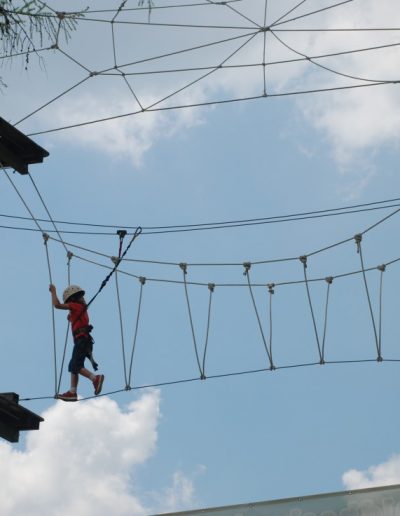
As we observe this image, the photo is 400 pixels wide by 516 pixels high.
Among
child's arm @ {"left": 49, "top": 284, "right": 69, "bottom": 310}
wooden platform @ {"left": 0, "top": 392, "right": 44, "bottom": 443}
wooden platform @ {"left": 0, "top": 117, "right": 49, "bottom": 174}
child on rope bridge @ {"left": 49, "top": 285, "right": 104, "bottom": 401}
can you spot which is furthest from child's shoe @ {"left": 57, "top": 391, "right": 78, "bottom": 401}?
wooden platform @ {"left": 0, "top": 117, "right": 49, "bottom": 174}

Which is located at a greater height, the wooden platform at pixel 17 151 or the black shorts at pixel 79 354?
the wooden platform at pixel 17 151

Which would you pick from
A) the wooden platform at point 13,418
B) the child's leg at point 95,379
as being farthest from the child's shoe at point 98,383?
the wooden platform at point 13,418

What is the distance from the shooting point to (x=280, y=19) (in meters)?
10.2

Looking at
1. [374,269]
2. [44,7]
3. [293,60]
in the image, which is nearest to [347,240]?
[374,269]

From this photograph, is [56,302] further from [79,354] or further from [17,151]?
[17,151]

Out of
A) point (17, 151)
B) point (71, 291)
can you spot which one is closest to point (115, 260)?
point (71, 291)

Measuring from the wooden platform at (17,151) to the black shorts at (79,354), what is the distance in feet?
6.88

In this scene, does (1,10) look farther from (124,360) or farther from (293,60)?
(124,360)

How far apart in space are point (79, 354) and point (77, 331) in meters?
0.21

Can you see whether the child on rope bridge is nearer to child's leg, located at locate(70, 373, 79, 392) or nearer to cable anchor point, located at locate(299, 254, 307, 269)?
child's leg, located at locate(70, 373, 79, 392)

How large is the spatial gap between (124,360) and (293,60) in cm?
328

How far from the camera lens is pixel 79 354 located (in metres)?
11.1

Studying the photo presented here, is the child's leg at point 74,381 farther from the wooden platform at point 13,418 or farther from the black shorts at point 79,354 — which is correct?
the wooden platform at point 13,418

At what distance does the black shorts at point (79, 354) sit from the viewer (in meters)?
11.1
